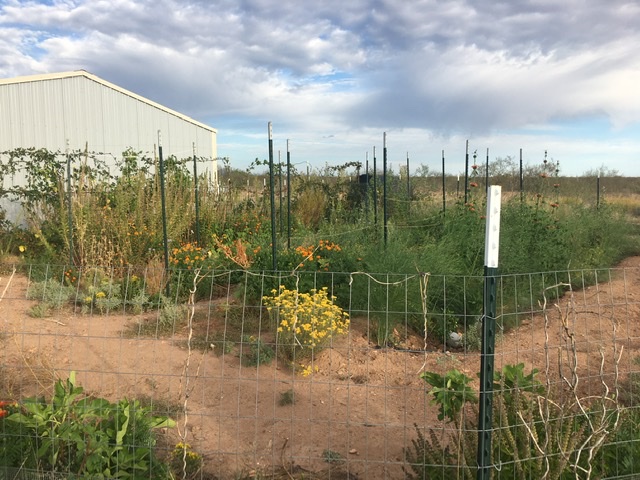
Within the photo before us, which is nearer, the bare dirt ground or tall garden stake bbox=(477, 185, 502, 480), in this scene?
tall garden stake bbox=(477, 185, 502, 480)

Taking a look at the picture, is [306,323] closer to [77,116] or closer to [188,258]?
[188,258]

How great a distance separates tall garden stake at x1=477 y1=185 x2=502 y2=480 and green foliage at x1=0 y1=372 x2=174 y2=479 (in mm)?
1621

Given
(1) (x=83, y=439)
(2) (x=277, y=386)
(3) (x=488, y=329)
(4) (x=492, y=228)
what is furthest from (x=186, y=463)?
(4) (x=492, y=228)

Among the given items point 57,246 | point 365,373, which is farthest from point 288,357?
point 57,246

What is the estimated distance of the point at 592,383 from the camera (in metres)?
4.36

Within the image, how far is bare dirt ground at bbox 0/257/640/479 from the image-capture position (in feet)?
11.2

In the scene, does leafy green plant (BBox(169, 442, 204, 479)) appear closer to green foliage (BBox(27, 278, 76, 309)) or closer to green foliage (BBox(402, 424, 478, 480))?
green foliage (BBox(402, 424, 478, 480))

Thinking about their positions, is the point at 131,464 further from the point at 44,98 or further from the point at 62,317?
the point at 44,98

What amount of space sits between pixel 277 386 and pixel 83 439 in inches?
68.4

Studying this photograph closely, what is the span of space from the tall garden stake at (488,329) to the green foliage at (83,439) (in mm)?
1621

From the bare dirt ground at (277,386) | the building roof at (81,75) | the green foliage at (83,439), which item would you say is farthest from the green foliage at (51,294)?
the building roof at (81,75)

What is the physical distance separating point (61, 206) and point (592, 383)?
7.12 m

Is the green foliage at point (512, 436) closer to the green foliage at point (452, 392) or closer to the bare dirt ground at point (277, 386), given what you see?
the green foliage at point (452, 392)

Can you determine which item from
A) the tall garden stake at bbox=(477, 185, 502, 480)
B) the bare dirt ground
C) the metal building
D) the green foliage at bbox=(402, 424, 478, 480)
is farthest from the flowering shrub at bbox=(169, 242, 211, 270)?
the tall garden stake at bbox=(477, 185, 502, 480)
